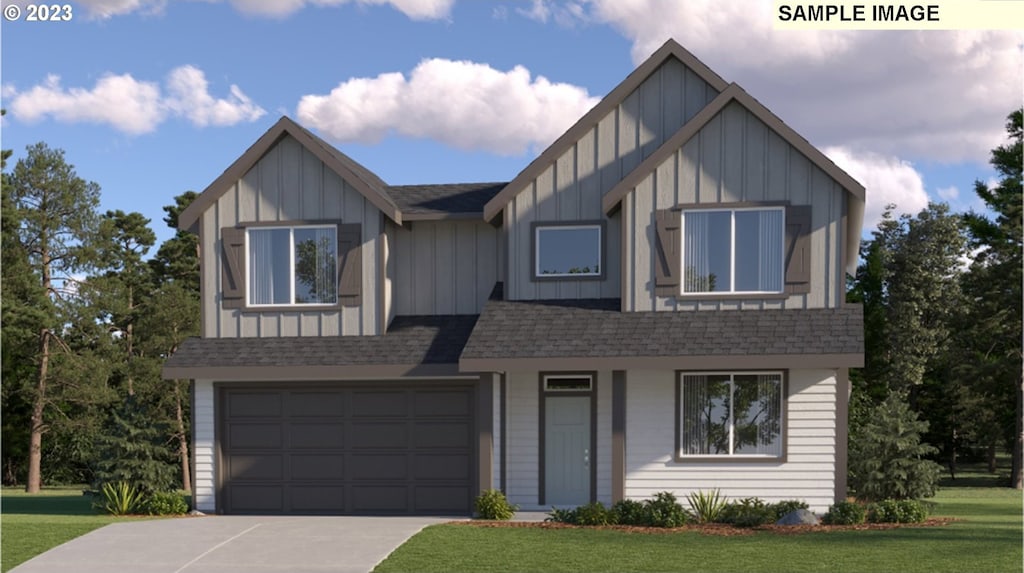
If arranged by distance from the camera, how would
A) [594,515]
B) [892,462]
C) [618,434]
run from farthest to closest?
[892,462], [618,434], [594,515]

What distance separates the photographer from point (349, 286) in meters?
19.4

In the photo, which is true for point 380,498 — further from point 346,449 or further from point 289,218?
point 289,218

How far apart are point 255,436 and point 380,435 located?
2.43m

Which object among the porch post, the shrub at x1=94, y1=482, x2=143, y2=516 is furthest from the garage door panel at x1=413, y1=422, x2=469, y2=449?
the shrub at x1=94, y1=482, x2=143, y2=516

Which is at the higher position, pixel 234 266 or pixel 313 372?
pixel 234 266

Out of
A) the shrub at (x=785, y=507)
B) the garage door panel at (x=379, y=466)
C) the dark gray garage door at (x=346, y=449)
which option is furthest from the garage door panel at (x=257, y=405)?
the shrub at (x=785, y=507)

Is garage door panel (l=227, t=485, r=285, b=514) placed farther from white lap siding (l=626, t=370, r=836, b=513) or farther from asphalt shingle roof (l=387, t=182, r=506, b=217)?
white lap siding (l=626, t=370, r=836, b=513)

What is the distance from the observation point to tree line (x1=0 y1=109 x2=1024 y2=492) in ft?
121

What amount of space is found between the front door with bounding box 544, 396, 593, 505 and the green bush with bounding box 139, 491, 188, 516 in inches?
269

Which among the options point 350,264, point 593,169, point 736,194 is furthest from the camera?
point 350,264

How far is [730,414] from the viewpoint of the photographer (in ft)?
58.1

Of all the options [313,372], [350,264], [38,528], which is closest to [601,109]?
[350,264]

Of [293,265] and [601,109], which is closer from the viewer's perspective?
[601,109]

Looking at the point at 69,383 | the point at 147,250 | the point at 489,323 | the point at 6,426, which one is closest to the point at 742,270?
the point at 489,323
